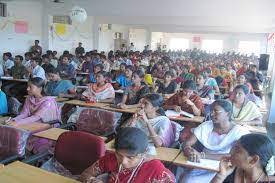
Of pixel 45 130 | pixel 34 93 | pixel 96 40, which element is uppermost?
pixel 96 40

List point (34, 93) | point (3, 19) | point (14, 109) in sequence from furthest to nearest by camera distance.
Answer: point (3, 19), point (14, 109), point (34, 93)

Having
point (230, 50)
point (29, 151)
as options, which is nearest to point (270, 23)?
point (29, 151)

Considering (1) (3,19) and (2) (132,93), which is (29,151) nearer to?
(2) (132,93)

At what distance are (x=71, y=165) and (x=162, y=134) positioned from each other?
3.43ft

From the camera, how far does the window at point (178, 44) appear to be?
2695cm

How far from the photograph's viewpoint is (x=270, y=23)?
10.1 metres

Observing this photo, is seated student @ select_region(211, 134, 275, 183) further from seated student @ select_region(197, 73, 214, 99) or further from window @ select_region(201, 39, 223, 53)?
window @ select_region(201, 39, 223, 53)

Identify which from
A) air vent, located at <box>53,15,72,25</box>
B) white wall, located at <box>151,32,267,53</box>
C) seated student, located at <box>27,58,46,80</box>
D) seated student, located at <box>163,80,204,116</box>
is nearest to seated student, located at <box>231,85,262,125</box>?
seated student, located at <box>163,80,204,116</box>

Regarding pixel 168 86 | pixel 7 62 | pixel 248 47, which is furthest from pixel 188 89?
pixel 248 47

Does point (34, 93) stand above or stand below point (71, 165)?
above

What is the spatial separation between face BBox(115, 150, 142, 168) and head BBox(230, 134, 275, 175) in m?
0.65

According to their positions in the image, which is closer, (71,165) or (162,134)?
(71,165)

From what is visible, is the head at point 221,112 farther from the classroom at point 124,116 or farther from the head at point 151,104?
the head at point 151,104

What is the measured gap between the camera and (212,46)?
26.4 m
